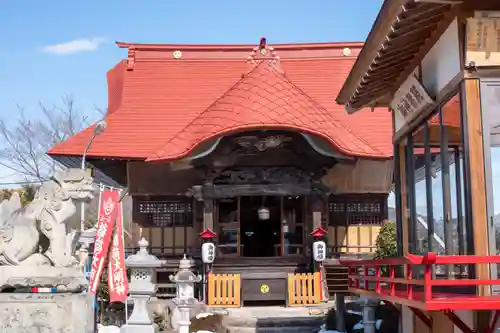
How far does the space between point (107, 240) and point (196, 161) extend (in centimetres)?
331

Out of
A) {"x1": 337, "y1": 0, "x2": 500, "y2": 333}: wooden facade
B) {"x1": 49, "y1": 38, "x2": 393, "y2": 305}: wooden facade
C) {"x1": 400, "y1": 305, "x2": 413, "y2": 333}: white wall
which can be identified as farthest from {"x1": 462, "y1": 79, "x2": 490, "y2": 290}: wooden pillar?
{"x1": 49, "y1": 38, "x2": 393, "y2": 305}: wooden facade

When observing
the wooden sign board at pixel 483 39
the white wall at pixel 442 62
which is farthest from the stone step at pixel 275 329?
the wooden sign board at pixel 483 39

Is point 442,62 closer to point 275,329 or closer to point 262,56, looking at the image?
point 275,329

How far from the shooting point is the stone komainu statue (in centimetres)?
827

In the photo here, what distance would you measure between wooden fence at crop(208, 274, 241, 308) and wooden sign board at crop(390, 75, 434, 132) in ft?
23.2

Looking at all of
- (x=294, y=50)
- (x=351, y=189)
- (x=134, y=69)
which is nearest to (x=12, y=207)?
(x=351, y=189)

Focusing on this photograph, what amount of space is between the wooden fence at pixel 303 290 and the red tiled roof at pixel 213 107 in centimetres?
326

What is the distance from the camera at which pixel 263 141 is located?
16.0m

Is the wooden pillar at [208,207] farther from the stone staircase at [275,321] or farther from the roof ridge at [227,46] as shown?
the roof ridge at [227,46]

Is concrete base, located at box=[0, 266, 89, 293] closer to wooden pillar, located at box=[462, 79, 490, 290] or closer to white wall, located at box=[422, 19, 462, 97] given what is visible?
wooden pillar, located at box=[462, 79, 490, 290]

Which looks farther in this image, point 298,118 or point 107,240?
point 298,118

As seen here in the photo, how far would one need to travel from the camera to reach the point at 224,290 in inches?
602

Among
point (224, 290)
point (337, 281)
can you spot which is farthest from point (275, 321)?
point (337, 281)

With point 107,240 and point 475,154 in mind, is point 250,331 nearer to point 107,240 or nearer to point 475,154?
point 107,240
